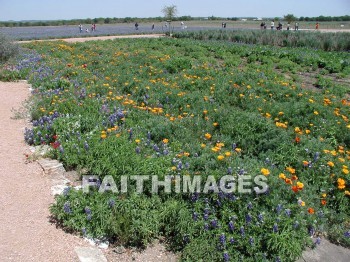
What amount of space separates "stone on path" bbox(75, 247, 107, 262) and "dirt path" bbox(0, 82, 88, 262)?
68 millimetres

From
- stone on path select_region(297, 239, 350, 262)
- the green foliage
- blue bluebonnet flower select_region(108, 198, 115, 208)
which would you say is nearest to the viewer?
stone on path select_region(297, 239, 350, 262)

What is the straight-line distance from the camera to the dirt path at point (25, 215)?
12.5 feet

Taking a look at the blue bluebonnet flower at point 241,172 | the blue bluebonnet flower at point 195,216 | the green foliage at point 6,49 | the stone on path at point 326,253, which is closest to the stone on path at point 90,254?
the blue bluebonnet flower at point 195,216

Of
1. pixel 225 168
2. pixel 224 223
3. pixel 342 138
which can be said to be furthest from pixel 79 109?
pixel 342 138

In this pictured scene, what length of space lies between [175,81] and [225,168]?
21.8 feet

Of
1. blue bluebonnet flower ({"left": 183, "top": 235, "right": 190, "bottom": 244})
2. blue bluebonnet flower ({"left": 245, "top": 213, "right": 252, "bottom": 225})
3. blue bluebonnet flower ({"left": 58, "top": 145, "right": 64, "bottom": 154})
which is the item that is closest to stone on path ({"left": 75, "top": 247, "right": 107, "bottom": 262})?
blue bluebonnet flower ({"left": 183, "top": 235, "right": 190, "bottom": 244})

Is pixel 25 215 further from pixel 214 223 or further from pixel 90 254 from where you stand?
pixel 214 223

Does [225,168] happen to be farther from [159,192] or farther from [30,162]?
[30,162]

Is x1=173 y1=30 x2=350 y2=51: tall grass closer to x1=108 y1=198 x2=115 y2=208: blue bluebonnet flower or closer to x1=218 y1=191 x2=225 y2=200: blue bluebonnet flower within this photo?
x1=218 y1=191 x2=225 y2=200: blue bluebonnet flower

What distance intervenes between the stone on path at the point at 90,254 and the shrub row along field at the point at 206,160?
231 mm

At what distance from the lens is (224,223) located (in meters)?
4.03

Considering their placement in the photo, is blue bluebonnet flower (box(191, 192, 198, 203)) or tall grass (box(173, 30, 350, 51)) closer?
blue bluebonnet flower (box(191, 192, 198, 203))

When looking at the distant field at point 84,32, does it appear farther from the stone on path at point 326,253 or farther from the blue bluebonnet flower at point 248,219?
the stone on path at point 326,253

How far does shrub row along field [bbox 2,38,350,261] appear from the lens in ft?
13.2
